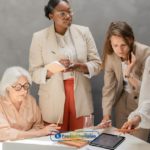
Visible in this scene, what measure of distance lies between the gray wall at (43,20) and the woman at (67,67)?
40cm

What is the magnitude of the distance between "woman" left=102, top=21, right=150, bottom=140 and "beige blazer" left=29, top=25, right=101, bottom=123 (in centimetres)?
19

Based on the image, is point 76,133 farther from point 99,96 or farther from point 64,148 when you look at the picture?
point 99,96

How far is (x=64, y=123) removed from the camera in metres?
3.21

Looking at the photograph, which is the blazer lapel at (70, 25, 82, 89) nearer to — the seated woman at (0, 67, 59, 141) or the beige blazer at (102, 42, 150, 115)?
the beige blazer at (102, 42, 150, 115)

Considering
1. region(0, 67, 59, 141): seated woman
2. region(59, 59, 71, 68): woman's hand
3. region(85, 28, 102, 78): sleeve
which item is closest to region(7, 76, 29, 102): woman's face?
region(0, 67, 59, 141): seated woman

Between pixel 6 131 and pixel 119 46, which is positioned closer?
pixel 6 131

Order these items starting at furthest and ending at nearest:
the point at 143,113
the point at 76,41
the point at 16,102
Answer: the point at 76,41
the point at 16,102
the point at 143,113

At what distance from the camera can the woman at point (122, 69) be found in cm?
279

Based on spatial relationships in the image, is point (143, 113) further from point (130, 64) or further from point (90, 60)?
point (90, 60)

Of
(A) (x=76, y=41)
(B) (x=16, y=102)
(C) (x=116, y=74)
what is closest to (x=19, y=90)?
(B) (x=16, y=102)

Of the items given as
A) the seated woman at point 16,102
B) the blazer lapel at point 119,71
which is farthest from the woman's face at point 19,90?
the blazer lapel at point 119,71

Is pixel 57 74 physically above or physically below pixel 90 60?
below

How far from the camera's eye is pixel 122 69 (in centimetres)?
296

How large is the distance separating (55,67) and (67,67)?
10 centimetres
